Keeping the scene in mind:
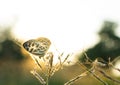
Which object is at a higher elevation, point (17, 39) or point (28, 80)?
point (17, 39)

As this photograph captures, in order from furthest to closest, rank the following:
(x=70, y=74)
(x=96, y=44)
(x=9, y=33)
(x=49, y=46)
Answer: (x=96, y=44) < (x=9, y=33) < (x=70, y=74) < (x=49, y=46)

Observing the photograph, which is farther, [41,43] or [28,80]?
[28,80]

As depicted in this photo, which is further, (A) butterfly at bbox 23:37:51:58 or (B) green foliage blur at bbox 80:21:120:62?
(B) green foliage blur at bbox 80:21:120:62

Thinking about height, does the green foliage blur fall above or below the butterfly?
below

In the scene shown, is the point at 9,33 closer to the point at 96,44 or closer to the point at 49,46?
the point at 96,44

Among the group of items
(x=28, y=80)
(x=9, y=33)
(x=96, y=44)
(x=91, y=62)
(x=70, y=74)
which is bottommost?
(x=96, y=44)

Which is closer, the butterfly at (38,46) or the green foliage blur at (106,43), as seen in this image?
the butterfly at (38,46)

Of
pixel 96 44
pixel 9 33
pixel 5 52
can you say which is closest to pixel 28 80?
pixel 5 52

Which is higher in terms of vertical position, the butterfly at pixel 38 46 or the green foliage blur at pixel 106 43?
the butterfly at pixel 38 46
